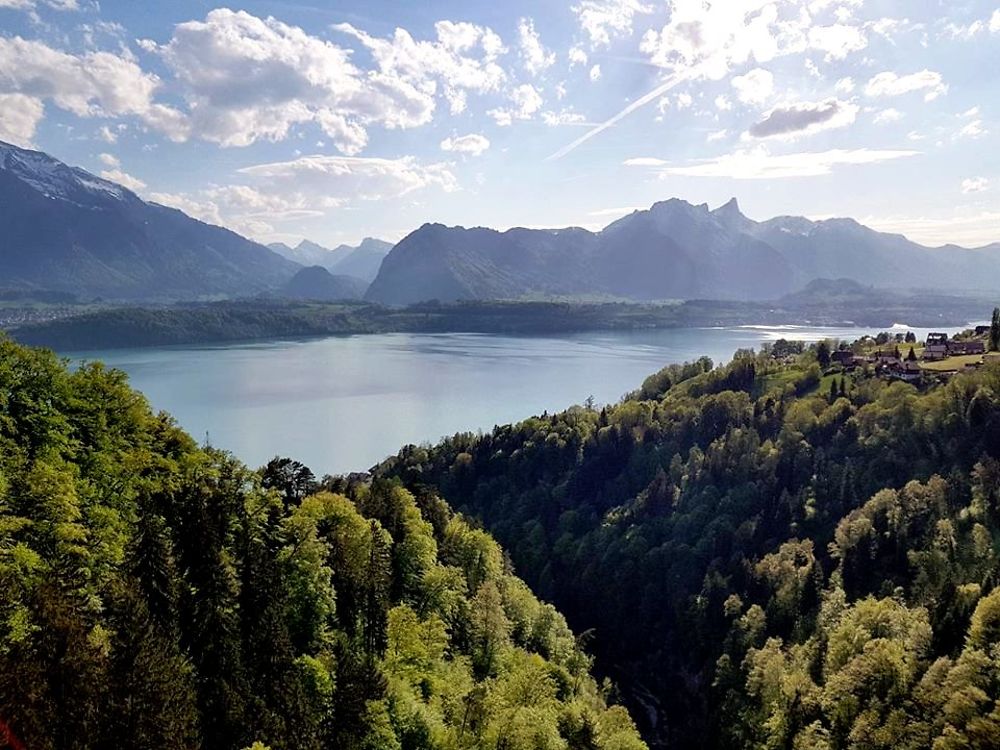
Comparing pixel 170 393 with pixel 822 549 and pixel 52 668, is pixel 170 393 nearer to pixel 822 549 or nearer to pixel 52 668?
pixel 822 549

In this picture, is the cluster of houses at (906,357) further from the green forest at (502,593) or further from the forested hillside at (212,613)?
the forested hillside at (212,613)

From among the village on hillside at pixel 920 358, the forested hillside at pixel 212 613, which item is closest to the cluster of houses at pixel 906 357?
the village on hillside at pixel 920 358

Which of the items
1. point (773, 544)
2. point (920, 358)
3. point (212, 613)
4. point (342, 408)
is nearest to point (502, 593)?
point (212, 613)

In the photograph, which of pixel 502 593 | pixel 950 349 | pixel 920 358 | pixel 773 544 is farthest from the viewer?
pixel 950 349

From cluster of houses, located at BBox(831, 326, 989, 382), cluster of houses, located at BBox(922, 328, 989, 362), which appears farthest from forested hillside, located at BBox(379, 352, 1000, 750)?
cluster of houses, located at BBox(922, 328, 989, 362)

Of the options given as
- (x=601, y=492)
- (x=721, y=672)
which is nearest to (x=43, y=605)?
(x=721, y=672)

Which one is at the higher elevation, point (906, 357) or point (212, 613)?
point (906, 357)

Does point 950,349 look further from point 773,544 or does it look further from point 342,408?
point 342,408

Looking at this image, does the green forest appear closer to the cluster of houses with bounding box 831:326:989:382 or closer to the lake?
the cluster of houses with bounding box 831:326:989:382
